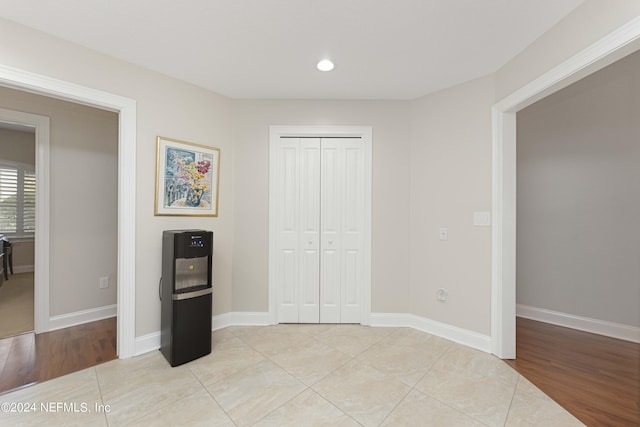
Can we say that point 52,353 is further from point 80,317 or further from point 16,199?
point 16,199

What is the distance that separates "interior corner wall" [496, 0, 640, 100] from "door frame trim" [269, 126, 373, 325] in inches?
51.7

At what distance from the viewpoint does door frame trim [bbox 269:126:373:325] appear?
3.05m

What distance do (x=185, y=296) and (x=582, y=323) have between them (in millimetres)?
4047

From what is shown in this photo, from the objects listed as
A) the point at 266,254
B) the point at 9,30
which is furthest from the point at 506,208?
the point at 9,30

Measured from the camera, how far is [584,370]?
7.22ft

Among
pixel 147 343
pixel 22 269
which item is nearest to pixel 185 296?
pixel 147 343

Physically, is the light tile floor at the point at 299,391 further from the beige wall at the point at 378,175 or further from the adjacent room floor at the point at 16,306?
the adjacent room floor at the point at 16,306

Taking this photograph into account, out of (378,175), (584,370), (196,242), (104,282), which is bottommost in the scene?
(584,370)

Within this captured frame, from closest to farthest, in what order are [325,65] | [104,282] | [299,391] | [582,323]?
[299,391]
[325,65]
[582,323]
[104,282]

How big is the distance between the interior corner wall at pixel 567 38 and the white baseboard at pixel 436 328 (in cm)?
219

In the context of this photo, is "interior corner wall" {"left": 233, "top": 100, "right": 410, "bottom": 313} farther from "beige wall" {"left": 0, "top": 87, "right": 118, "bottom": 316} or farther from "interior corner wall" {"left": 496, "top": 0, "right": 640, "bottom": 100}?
"beige wall" {"left": 0, "top": 87, "right": 118, "bottom": 316}

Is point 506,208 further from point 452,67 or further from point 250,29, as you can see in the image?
point 250,29

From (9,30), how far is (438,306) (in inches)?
161

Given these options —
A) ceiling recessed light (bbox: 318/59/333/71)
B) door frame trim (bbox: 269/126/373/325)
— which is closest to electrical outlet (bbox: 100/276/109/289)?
door frame trim (bbox: 269/126/373/325)
